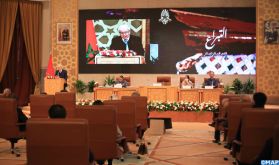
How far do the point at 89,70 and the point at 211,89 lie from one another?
239 inches

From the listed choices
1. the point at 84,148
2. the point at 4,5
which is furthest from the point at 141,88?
the point at 84,148

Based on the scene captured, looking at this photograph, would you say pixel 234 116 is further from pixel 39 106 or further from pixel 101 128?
pixel 39 106

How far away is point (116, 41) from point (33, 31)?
3.37 meters

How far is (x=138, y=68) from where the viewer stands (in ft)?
59.1

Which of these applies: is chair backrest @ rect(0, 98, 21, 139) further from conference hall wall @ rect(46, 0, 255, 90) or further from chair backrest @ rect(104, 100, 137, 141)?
conference hall wall @ rect(46, 0, 255, 90)

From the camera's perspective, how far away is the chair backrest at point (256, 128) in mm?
4820

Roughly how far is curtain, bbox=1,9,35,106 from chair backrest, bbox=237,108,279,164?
13.9 metres

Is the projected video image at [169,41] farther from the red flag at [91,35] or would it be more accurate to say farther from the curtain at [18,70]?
the curtain at [18,70]

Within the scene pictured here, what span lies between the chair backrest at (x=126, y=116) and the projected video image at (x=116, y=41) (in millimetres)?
11168

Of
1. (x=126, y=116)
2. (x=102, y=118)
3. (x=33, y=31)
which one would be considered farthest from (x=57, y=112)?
(x=33, y=31)

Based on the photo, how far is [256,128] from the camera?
4859mm

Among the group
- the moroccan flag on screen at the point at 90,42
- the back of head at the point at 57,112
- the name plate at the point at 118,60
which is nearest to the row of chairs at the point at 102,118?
the back of head at the point at 57,112

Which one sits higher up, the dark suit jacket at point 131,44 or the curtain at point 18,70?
the dark suit jacket at point 131,44

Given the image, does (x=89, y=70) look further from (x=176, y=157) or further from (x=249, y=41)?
(x=176, y=157)
